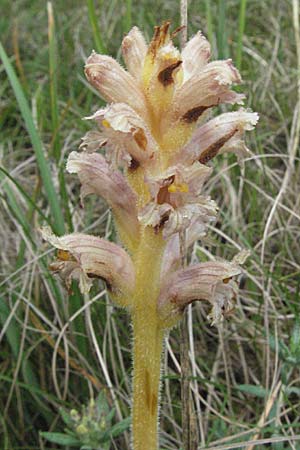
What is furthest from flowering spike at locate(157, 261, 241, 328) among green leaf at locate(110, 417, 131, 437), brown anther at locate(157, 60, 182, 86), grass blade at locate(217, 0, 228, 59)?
grass blade at locate(217, 0, 228, 59)

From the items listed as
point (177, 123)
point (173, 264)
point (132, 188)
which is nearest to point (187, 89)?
point (177, 123)

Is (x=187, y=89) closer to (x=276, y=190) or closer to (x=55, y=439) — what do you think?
(x=55, y=439)

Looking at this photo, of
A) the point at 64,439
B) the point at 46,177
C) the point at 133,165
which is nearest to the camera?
the point at 133,165

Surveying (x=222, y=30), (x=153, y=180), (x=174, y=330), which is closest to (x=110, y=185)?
(x=153, y=180)

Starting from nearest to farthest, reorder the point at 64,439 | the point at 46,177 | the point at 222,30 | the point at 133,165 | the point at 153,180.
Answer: the point at 153,180 < the point at 133,165 < the point at 64,439 < the point at 46,177 < the point at 222,30

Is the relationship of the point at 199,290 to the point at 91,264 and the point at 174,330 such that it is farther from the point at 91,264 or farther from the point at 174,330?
the point at 174,330

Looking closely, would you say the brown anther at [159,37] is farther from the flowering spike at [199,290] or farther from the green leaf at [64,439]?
the green leaf at [64,439]

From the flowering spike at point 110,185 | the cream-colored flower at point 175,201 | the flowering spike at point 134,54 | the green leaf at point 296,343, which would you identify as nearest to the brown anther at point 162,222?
the cream-colored flower at point 175,201
